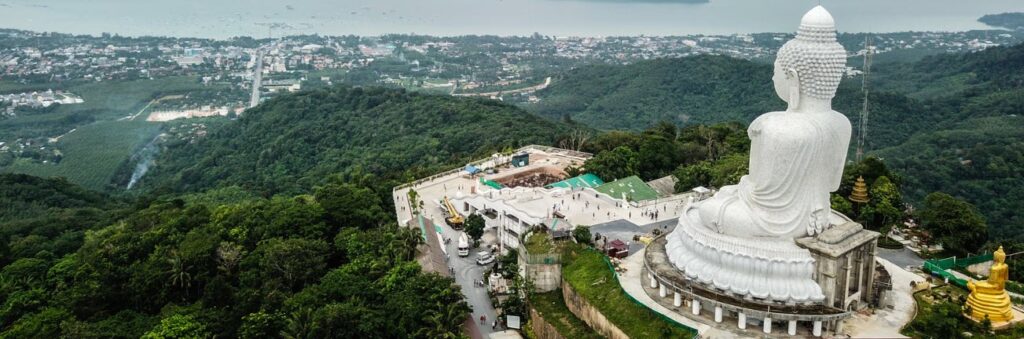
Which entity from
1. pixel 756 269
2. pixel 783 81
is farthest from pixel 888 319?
pixel 783 81

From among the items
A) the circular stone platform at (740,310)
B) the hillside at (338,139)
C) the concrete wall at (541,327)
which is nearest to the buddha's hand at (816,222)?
the circular stone platform at (740,310)

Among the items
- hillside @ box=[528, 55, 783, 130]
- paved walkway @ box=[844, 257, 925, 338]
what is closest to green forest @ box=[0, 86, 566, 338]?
paved walkway @ box=[844, 257, 925, 338]

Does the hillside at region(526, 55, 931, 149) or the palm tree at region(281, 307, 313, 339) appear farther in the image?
the hillside at region(526, 55, 931, 149)

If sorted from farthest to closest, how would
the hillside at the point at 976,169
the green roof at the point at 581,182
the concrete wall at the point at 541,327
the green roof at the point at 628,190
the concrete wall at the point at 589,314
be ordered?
the hillside at the point at 976,169, the green roof at the point at 581,182, the green roof at the point at 628,190, the concrete wall at the point at 541,327, the concrete wall at the point at 589,314

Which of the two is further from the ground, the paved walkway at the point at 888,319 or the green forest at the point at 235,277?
the paved walkway at the point at 888,319

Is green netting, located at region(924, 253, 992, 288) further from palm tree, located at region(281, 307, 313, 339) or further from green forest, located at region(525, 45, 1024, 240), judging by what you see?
palm tree, located at region(281, 307, 313, 339)

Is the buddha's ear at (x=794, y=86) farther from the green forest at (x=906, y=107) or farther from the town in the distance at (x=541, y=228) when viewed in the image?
the green forest at (x=906, y=107)
